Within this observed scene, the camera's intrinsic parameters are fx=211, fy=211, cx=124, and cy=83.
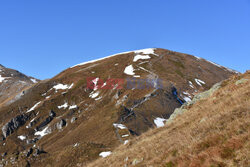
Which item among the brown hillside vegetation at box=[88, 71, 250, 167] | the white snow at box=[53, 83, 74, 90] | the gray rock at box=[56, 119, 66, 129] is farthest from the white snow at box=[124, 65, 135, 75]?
the brown hillside vegetation at box=[88, 71, 250, 167]

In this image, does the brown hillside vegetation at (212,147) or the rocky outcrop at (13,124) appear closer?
the brown hillside vegetation at (212,147)

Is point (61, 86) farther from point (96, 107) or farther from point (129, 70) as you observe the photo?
point (96, 107)

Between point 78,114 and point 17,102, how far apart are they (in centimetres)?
4035

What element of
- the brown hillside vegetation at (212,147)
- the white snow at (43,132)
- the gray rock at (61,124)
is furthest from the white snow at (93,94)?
the brown hillside vegetation at (212,147)

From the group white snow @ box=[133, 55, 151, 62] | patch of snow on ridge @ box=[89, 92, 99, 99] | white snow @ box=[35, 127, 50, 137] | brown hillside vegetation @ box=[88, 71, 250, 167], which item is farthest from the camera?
white snow @ box=[133, 55, 151, 62]

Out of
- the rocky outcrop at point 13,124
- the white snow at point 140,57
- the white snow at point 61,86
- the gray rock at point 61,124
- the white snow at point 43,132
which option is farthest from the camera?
the white snow at point 140,57

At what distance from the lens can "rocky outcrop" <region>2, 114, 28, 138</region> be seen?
89.5 metres

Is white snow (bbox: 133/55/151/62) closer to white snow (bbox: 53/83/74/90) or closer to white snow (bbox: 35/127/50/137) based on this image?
white snow (bbox: 53/83/74/90)

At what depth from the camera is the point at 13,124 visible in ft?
305

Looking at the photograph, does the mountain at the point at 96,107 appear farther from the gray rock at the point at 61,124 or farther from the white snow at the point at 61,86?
the white snow at the point at 61,86

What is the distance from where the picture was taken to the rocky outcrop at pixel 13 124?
89488 millimetres

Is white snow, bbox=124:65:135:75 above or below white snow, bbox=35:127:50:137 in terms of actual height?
above

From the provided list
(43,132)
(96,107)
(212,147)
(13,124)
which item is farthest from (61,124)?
(212,147)

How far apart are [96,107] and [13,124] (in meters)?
39.3
